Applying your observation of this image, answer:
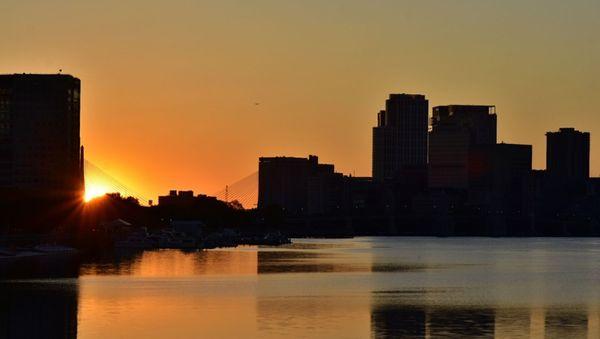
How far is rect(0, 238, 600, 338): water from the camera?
2943 inches

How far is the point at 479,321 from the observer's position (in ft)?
267

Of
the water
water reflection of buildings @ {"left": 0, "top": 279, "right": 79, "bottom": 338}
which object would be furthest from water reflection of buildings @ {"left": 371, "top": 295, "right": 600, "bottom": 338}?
water reflection of buildings @ {"left": 0, "top": 279, "right": 79, "bottom": 338}

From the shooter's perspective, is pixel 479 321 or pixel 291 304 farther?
pixel 291 304

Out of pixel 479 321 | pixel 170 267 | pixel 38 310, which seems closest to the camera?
pixel 479 321

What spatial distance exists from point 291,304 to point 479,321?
16.1 metres

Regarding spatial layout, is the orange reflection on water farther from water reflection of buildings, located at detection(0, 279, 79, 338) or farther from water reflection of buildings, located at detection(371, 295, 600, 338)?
water reflection of buildings, located at detection(371, 295, 600, 338)

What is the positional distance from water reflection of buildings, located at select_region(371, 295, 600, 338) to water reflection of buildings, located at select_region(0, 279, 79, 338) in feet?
52.8

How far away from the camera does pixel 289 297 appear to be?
101250 millimetres

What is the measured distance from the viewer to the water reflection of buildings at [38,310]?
71.4 m

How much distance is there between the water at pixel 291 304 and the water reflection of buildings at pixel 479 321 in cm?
8


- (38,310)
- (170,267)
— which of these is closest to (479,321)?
(38,310)

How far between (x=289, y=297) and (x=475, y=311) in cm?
1624

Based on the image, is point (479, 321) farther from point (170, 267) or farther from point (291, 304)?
point (170, 267)

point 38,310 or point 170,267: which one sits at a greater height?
point 170,267
